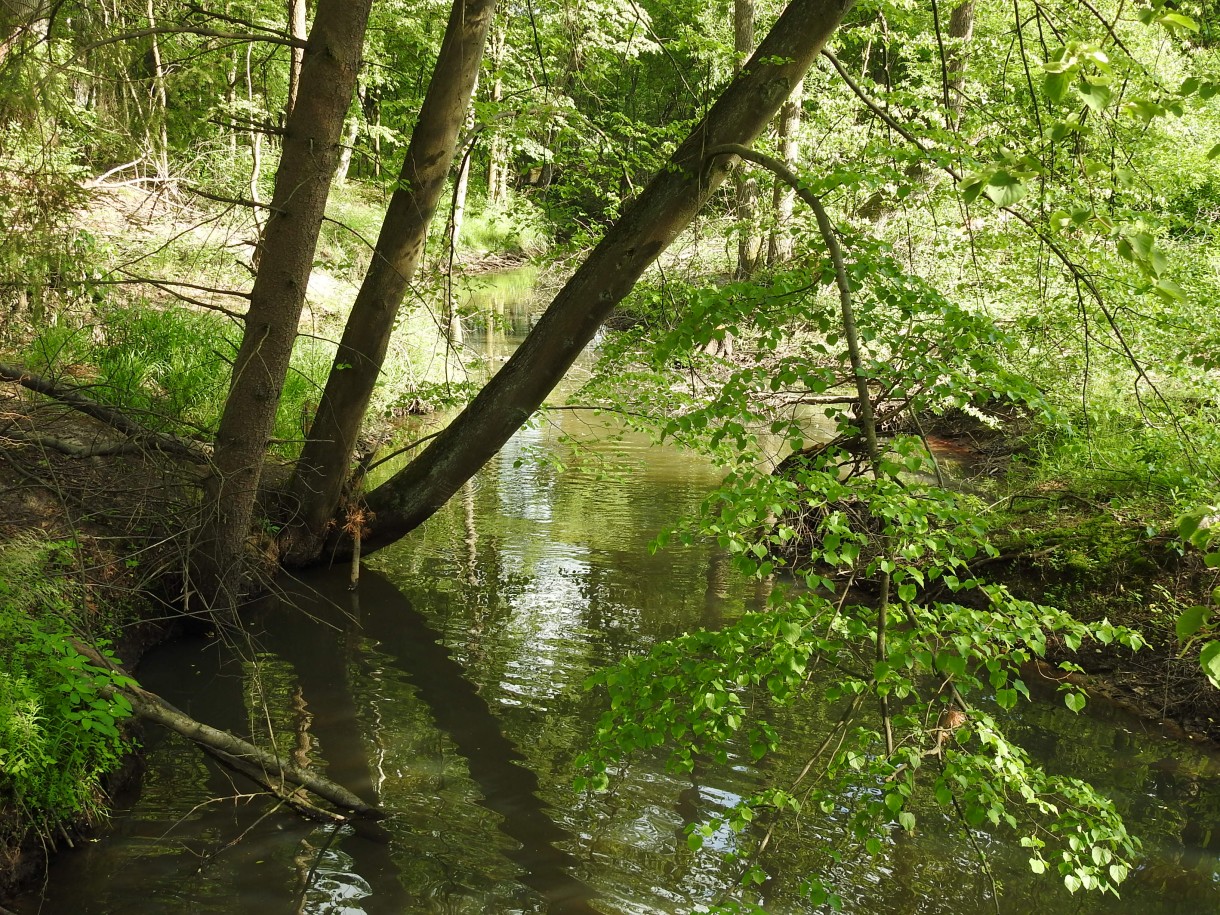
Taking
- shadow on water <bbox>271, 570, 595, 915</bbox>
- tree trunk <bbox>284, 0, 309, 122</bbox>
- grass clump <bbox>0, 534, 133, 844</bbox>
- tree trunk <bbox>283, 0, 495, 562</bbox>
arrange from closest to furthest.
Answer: grass clump <bbox>0, 534, 133, 844</bbox>, shadow on water <bbox>271, 570, 595, 915</bbox>, tree trunk <bbox>283, 0, 495, 562</bbox>, tree trunk <bbox>284, 0, 309, 122</bbox>

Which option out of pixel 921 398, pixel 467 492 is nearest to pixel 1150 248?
pixel 921 398

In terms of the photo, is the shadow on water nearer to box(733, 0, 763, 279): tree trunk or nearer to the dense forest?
the dense forest

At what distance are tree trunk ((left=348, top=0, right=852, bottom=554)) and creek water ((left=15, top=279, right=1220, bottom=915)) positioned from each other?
0.77 meters

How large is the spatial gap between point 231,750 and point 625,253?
3386 millimetres

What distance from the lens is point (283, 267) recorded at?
17.2ft

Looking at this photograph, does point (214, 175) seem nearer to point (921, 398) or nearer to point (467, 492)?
point (467, 492)

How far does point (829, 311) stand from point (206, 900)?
3.44m

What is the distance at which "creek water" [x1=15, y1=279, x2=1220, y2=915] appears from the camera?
13.1ft

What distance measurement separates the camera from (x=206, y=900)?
3.76 m

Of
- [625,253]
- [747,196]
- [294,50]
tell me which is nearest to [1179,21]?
[625,253]

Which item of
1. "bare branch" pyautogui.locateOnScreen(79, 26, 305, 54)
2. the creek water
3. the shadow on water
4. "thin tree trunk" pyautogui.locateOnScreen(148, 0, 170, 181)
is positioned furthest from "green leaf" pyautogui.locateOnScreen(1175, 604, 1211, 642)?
"thin tree trunk" pyautogui.locateOnScreen(148, 0, 170, 181)

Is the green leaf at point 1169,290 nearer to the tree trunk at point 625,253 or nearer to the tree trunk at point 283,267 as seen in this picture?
the tree trunk at point 625,253

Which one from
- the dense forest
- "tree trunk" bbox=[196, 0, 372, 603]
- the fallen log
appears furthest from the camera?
"tree trunk" bbox=[196, 0, 372, 603]

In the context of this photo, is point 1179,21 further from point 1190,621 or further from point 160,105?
point 160,105
